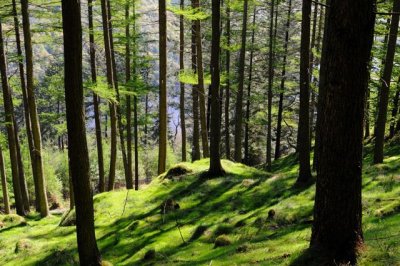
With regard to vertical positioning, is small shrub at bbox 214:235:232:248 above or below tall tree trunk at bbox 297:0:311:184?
below

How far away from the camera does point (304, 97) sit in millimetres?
A: 12797

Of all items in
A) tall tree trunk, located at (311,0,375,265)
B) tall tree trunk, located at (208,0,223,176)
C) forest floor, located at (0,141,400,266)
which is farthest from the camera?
tall tree trunk, located at (208,0,223,176)

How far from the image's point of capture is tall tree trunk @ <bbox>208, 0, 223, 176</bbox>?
1342cm

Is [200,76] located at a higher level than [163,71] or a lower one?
lower

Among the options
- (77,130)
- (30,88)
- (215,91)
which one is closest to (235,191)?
(215,91)

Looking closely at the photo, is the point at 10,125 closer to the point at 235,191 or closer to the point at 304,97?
the point at 235,191

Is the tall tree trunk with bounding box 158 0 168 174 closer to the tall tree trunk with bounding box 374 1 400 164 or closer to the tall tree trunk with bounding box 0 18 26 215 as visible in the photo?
the tall tree trunk with bounding box 0 18 26 215

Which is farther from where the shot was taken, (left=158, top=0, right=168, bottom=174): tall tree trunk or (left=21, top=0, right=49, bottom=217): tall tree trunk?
(left=158, top=0, right=168, bottom=174): tall tree trunk

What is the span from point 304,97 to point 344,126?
8058 millimetres

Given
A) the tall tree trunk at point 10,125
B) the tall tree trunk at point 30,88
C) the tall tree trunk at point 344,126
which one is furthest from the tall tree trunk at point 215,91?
the tall tree trunk at point 10,125

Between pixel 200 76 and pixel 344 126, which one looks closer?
pixel 344 126

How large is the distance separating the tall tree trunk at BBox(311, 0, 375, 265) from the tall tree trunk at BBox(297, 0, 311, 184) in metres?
7.50

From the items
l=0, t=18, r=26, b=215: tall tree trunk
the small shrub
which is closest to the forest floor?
the small shrub

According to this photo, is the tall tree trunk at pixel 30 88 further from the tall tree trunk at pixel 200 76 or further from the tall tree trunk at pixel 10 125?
the tall tree trunk at pixel 200 76
